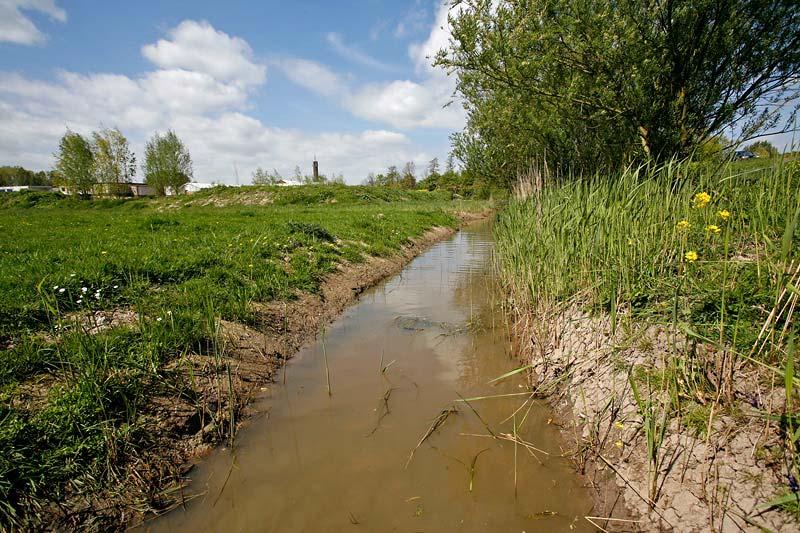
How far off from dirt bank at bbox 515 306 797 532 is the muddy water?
Answer: 24 centimetres

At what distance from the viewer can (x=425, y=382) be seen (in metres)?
4.12

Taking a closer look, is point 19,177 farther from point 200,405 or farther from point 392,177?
point 200,405

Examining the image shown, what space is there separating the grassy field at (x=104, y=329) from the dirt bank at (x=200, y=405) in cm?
9

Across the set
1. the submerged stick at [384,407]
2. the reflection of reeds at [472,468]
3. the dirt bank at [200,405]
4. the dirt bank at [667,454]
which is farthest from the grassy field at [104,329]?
the dirt bank at [667,454]

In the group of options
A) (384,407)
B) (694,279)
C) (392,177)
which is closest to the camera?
(694,279)

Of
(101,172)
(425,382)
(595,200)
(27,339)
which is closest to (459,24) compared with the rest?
(595,200)

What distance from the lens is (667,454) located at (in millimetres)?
2355

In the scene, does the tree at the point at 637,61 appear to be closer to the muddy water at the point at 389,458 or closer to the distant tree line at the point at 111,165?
the muddy water at the point at 389,458

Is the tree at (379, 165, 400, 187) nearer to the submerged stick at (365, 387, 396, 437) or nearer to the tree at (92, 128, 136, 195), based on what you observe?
the tree at (92, 128, 136, 195)

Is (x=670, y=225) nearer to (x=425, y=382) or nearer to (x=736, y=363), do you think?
(x=736, y=363)

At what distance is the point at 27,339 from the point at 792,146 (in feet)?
24.0

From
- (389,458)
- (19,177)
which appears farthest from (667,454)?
(19,177)

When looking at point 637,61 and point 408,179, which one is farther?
point 408,179

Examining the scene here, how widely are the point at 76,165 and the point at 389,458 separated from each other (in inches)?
2106
